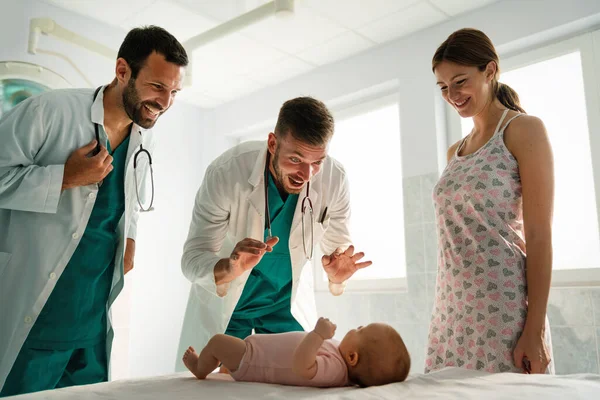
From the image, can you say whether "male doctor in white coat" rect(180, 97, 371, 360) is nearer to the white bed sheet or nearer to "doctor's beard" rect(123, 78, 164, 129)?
"doctor's beard" rect(123, 78, 164, 129)

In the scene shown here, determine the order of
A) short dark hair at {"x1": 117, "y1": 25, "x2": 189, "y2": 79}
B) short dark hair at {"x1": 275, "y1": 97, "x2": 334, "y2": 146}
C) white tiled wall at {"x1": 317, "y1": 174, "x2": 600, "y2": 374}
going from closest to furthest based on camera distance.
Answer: short dark hair at {"x1": 275, "y1": 97, "x2": 334, "y2": 146} → short dark hair at {"x1": 117, "y1": 25, "x2": 189, "y2": 79} → white tiled wall at {"x1": 317, "y1": 174, "x2": 600, "y2": 374}

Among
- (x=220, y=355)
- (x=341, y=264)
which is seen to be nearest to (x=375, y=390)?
(x=220, y=355)

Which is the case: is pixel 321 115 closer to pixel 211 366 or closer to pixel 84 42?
pixel 211 366

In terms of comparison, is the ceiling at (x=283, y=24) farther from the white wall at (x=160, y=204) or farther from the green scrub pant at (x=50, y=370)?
the green scrub pant at (x=50, y=370)

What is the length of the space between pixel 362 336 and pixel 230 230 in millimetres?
715

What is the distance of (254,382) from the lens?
112 centimetres

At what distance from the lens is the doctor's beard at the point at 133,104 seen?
1.61 m

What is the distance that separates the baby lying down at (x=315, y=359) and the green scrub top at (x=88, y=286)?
1.66 ft

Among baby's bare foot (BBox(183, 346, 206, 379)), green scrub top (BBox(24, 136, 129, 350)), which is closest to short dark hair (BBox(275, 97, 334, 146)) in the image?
green scrub top (BBox(24, 136, 129, 350))

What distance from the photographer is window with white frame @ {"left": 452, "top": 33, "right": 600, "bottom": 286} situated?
261 cm

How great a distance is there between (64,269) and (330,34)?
2454 millimetres

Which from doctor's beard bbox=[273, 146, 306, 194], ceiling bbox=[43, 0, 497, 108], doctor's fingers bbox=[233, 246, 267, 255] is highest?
ceiling bbox=[43, 0, 497, 108]

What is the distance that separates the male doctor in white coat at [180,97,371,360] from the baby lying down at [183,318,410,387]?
16.4 inches

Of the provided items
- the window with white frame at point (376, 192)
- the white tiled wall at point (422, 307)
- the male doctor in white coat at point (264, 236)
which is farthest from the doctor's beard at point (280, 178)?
the window with white frame at point (376, 192)
